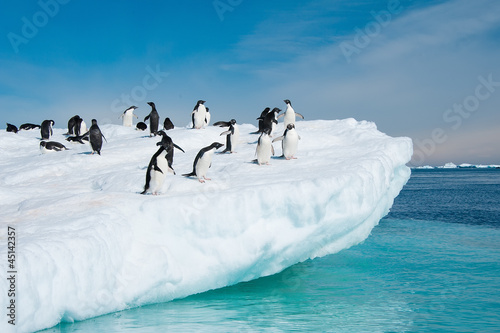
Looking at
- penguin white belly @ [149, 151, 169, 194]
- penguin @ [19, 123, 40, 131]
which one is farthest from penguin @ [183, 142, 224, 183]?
penguin @ [19, 123, 40, 131]

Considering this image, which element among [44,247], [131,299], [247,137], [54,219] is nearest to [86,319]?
[131,299]

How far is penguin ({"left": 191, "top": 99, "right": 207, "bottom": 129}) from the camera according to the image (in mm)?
17000

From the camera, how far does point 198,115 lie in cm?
1698

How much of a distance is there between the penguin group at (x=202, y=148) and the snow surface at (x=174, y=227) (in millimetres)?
368

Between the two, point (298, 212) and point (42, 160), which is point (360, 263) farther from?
point (42, 160)

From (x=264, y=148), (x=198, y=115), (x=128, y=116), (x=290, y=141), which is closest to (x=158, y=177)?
(x=264, y=148)

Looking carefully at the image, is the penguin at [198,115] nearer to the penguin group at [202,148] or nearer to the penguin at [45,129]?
the penguin group at [202,148]

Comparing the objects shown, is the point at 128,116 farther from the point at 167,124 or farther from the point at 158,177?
the point at 158,177

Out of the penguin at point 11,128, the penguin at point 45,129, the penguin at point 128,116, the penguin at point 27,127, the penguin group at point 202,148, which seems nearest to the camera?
the penguin group at point 202,148

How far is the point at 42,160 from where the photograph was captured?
539 inches

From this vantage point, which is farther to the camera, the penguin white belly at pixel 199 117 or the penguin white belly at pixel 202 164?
the penguin white belly at pixel 199 117

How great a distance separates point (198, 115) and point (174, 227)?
34.7 feet

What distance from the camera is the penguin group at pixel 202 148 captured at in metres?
8.09

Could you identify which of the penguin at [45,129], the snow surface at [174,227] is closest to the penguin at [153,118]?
the snow surface at [174,227]
